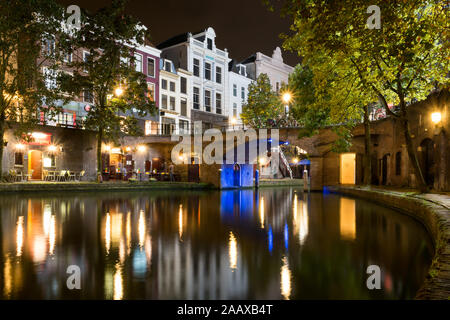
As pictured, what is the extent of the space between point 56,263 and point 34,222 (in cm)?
529

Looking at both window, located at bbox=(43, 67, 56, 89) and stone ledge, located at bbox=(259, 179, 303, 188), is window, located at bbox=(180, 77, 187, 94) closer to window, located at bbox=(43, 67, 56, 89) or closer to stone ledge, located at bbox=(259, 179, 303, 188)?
→ stone ledge, located at bbox=(259, 179, 303, 188)

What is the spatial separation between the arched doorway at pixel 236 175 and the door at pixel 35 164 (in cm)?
1765

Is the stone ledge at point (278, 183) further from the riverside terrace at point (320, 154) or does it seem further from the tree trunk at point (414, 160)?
the tree trunk at point (414, 160)

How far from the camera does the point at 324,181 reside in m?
31.0

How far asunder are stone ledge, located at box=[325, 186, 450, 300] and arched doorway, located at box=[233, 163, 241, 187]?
1419 centimetres

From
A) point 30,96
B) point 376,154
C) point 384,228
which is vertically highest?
point 30,96

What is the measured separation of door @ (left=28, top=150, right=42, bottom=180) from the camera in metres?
32.3

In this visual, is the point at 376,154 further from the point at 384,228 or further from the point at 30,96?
the point at 30,96

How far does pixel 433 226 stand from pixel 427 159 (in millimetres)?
14655

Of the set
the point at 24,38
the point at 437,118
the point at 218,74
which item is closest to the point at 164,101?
the point at 218,74

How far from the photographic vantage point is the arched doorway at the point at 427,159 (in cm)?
2116

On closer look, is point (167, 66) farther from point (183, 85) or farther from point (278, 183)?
point (278, 183)
